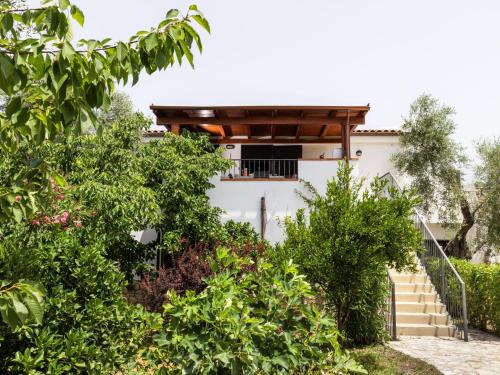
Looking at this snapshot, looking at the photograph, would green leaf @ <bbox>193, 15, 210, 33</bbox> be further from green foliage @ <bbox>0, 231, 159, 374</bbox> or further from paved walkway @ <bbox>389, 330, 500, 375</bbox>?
paved walkway @ <bbox>389, 330, 500, 375</bbox>

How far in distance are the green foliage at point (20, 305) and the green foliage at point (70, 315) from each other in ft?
9.07

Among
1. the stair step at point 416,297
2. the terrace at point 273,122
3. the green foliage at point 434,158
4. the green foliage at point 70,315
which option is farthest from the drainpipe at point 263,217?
the green foliage at point 70,315

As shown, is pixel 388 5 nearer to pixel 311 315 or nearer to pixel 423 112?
pixel 311 315

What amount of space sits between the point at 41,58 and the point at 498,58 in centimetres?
1211

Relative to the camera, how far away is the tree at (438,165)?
59.2 ft

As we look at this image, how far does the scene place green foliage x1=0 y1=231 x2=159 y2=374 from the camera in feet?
16.3

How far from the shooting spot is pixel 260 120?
1538 centimetres

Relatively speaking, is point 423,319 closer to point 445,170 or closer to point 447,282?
point 447,282

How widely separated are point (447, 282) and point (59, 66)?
12127 mm

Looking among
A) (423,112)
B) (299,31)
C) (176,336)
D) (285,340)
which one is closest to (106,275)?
(176,336)

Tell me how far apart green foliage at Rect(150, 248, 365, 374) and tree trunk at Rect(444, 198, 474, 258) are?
16.4 metres

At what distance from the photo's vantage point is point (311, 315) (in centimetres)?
344

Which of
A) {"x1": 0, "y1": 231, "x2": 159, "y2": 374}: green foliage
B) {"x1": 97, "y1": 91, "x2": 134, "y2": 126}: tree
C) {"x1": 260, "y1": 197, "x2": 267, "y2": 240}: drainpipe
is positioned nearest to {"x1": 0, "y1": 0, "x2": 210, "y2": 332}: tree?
{"x1": 0, "y1": 231, "x2": 159, "y2": 374}: green foliage

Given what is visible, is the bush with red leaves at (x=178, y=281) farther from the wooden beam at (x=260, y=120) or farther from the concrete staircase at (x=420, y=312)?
the wooden beam at (x=260, y=120)
